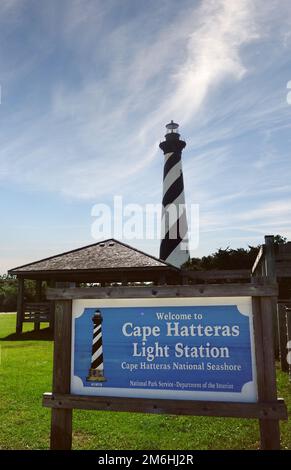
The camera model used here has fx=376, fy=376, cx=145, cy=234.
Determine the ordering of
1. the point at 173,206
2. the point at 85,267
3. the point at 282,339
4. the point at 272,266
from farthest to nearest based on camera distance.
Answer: the point at 173,206 < the point at 85,267 < the point at 272,266 < the point at 282,339

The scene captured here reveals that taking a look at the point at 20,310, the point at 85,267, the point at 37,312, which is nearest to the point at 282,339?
the point at 85,267

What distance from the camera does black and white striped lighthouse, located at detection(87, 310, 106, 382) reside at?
3.88 m

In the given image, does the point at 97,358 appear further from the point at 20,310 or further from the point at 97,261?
the point at 20,310

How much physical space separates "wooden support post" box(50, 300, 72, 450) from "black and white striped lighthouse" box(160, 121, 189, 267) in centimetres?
2912

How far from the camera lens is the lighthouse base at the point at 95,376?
387 centimetres

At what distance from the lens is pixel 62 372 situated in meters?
3.98

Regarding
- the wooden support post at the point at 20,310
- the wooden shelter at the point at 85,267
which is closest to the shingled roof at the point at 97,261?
the wooden shelter at the point at 85,267

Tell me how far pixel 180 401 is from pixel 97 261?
49.1 feet

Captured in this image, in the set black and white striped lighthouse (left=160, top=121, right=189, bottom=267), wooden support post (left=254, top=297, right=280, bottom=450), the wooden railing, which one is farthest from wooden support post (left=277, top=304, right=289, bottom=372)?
black and white striped lighthouse (left=160, top=121, right=189, bottom=267)

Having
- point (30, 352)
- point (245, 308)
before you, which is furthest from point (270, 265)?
point (30, 352)

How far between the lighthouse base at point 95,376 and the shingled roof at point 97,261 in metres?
12.6

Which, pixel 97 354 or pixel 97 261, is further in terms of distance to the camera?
pixel 97 261

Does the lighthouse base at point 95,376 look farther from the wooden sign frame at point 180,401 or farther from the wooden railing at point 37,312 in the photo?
the wooden railing at point 37,312

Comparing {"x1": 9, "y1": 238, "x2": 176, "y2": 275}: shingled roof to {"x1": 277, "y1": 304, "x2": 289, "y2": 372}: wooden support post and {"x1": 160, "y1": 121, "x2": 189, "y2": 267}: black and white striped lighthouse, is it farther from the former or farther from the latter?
{"x1": 160, "y1": 121, "x2": 189, "y2": 267}: black and white striped lighthouse
